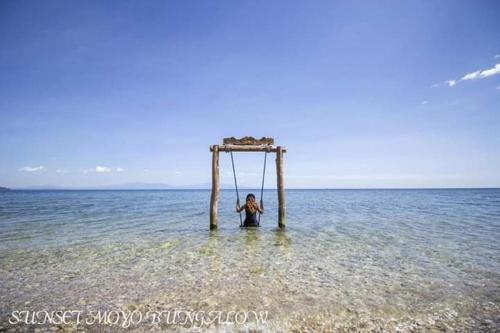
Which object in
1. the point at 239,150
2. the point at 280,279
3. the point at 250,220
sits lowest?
the point at 280,279

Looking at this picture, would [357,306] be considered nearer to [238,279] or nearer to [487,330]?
[487,330]

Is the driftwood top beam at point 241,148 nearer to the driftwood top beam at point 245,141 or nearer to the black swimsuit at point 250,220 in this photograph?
the driftwood top beam at point 245,141

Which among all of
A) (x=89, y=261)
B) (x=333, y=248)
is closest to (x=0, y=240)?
(x=89, y=261)

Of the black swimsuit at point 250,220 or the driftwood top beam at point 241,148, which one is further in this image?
the black swimsuit at point 250,220

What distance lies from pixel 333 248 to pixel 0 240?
13245mm

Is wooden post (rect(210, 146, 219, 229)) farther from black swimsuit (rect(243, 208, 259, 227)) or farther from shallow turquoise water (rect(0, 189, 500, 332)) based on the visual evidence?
shallow turquoise water (rect(0, 189, 500, 332))

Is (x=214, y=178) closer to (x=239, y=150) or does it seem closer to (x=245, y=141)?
(x=239, y=150)

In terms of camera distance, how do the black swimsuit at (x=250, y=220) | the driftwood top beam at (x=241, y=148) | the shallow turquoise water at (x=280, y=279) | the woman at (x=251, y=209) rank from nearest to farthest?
the shallow turquoise water at (x=280, y=279)
the driftwood top beam at (x=241, y=148)
the woman at (x=251, y=209)
the black swimsuit at (x=250, y=220)

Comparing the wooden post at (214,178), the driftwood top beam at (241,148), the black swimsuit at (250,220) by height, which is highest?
the driftwood top beam at (241,148)

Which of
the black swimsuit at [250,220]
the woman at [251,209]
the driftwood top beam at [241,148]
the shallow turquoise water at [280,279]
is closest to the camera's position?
the shallow turquoise water at [280,279]

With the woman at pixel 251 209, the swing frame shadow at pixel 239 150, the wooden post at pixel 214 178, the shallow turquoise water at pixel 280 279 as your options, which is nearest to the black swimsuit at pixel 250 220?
the woman at pixel 251 209

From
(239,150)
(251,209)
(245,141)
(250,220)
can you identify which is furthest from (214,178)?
(250,220)

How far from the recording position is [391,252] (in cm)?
962

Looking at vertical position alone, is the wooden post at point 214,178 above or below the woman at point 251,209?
above
